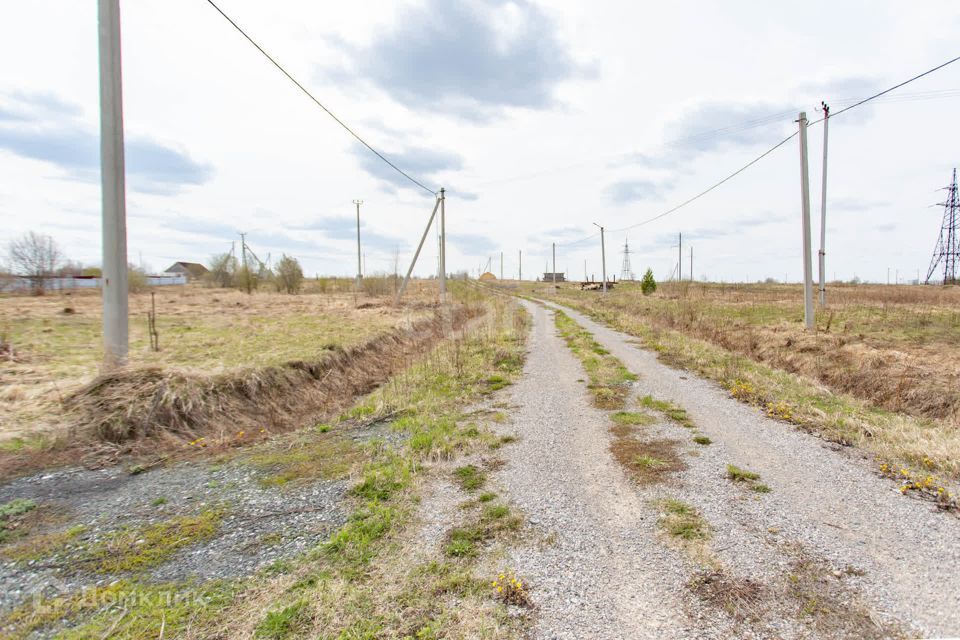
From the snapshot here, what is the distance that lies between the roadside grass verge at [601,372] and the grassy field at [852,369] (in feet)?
5.58

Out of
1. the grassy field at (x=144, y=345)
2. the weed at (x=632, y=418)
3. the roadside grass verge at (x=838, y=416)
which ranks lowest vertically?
the weed at (x=632, y=418)

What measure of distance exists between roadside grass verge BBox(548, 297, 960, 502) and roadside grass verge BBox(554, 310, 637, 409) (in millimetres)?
1645

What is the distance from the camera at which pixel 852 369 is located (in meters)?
10.3

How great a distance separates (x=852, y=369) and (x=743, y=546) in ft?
31.1

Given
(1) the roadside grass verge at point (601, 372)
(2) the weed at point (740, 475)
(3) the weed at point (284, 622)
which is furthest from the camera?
(1) the roadside grass verge at point (601, 372)

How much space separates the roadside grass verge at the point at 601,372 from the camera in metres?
8.10

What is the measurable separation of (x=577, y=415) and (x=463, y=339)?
8.66 metres

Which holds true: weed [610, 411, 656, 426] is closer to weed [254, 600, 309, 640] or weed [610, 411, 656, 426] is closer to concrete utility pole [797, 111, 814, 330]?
weed [254, 600, 309, 640]

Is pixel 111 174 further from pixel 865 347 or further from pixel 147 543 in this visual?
pixel 865 347

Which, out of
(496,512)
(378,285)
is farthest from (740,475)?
(378,285)

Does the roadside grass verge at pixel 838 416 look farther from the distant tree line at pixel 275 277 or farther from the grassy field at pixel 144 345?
the distant tree line at pixel 275 277

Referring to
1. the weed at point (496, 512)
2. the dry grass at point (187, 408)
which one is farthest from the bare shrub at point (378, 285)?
the weed at point (496, 512)

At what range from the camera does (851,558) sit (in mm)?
3225

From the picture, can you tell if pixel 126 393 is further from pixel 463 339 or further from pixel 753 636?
pixel 463 339
